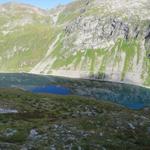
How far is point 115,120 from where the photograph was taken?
158 feet

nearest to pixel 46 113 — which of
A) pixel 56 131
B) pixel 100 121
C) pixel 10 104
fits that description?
pixel 10 104

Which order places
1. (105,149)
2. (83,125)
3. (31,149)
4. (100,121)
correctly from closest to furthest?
(31,149) < (105,149) < (83,125) < (100,121)

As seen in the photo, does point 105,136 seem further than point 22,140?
Yes

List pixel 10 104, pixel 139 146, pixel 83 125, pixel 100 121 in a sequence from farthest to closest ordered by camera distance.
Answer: pixel 10 104
pixel 100 121
pixel 83 125
pixel 139 146

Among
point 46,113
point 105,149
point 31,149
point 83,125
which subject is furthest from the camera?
point 46,113

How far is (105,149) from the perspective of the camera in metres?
36.0

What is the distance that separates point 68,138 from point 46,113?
2585cm

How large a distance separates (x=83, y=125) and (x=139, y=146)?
7.91m

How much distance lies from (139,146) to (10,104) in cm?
3549

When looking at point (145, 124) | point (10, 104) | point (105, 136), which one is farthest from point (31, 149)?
point (10, 104)

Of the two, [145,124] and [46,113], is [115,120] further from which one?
[46,113]

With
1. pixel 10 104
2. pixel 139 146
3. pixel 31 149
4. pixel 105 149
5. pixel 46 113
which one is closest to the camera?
pixel 31 149

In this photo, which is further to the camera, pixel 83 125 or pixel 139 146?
pixel 83 125

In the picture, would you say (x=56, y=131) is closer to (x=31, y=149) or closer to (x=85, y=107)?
(x=31, y=149)
